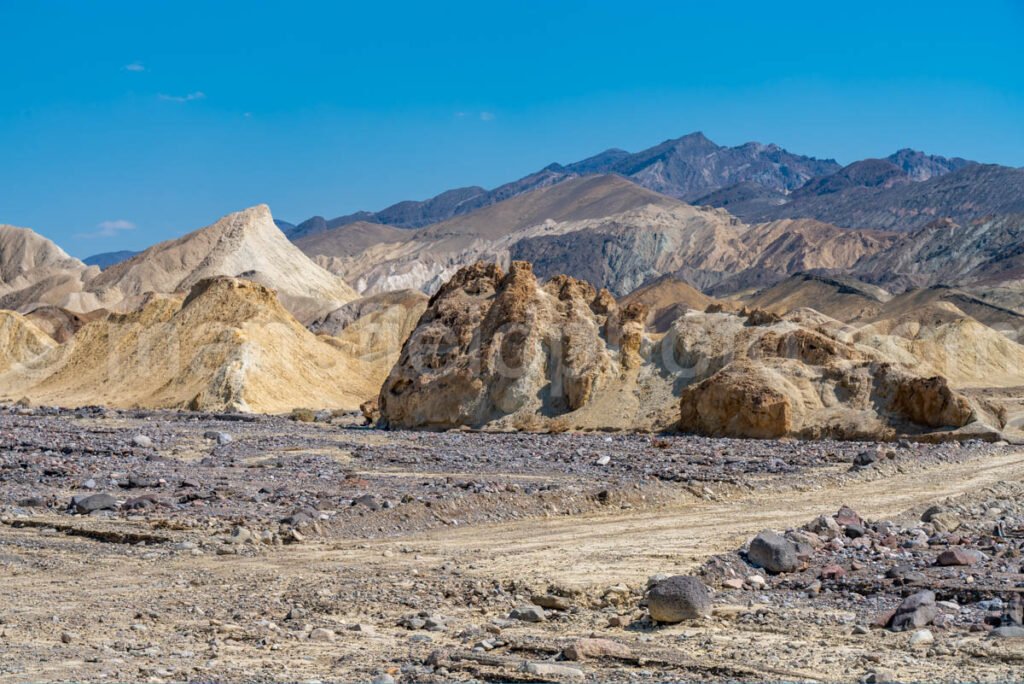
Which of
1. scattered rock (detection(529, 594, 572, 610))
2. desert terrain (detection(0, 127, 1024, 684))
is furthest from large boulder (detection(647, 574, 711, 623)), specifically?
scattered rock (detection(529, 594, 572, 610))

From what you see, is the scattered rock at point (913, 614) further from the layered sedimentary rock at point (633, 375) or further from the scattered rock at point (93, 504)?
the layered sedimentary rock at point (633, 375)

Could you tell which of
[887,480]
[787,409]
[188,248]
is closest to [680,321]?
[787,409]

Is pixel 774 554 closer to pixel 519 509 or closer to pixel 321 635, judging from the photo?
pixel 321 635

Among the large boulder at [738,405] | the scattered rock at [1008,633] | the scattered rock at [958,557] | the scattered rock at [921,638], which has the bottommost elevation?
the scattered rock at [921,638]

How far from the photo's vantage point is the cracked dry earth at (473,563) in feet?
31.9

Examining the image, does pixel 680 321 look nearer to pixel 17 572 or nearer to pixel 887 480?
pixel 887 480

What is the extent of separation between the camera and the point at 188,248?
5271 inches

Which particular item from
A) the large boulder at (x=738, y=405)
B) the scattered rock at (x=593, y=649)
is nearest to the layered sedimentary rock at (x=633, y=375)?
the large boulder at (x=738, y=405)

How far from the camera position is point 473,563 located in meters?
14.3

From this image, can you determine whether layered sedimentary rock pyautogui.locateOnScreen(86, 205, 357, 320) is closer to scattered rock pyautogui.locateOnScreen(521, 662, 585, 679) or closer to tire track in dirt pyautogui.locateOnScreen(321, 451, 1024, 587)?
tire track in dirt pyautogui.locateOnScreen(321, 451, 1024, 587)

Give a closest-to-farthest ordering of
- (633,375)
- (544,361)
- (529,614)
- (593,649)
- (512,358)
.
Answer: (593,649)
(529,614)
(512,358)
(544,361)
(633,375)

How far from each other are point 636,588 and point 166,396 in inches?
1576

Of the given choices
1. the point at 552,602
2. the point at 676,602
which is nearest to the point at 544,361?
the point at 552,602

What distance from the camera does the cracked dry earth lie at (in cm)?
972
